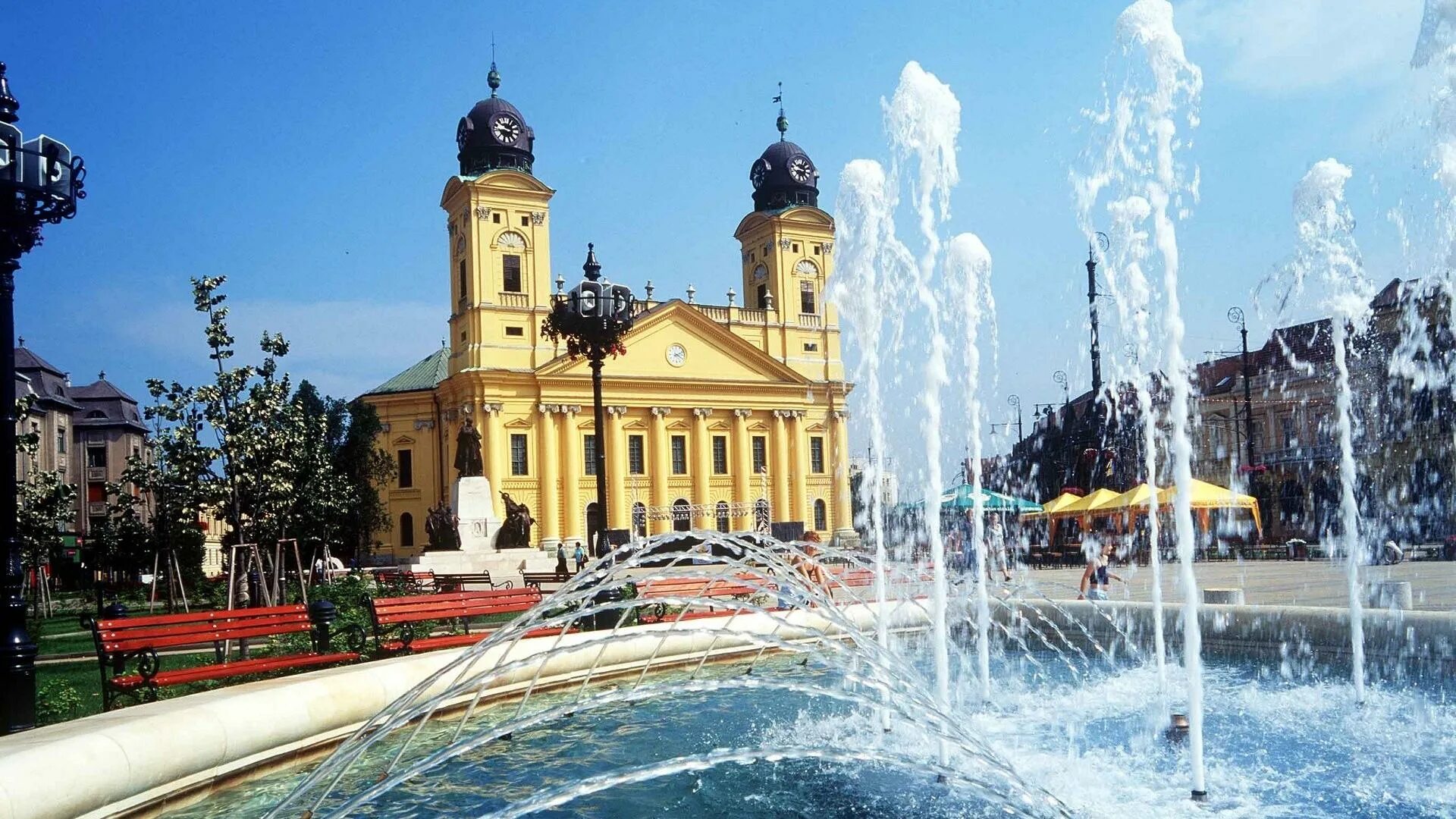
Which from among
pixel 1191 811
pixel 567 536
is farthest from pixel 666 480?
pixel 1191 811

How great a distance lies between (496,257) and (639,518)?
14.6 metres

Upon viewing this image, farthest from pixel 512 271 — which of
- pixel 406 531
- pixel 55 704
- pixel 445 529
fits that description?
pixel 55 704

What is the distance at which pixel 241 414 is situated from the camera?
21281mm

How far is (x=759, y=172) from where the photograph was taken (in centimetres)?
6284

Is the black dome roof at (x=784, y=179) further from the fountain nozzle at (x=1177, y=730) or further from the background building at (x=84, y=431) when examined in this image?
the fountain nozzle at (x=1177, y=730)

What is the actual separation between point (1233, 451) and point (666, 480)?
86.0ft

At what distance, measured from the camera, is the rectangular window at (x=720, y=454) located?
5619 cm

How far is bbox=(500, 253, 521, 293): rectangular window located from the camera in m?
52.5

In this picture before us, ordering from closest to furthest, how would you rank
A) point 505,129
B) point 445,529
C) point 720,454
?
point 445,529
point 505,129
point 720,454

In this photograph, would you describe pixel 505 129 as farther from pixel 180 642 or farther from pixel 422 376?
pixel 180 642

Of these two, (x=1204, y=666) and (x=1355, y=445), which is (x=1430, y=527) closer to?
(x=1355, y=445)

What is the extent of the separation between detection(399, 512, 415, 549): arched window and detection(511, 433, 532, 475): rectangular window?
7.85m

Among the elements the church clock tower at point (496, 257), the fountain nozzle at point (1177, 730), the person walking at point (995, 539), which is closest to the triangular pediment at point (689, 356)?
the church clock tower at point (496, 257)

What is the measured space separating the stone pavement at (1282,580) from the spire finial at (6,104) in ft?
36.7
